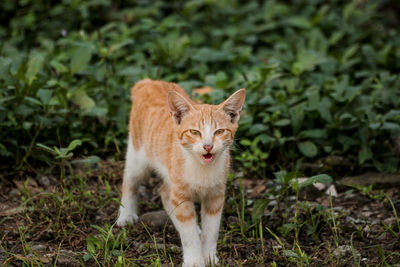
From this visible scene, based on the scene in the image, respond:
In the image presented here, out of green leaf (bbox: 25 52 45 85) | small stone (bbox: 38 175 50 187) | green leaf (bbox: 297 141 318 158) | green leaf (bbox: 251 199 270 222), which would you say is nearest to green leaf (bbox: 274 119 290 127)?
green leaf (bbox: 297 141 318 158)

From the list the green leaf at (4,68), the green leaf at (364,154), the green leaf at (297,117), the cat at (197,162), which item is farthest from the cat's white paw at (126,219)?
the green leaf at (364,154)

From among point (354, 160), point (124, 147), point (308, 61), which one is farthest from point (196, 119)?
point (308, 61)

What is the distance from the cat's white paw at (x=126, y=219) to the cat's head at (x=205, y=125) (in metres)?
1.15

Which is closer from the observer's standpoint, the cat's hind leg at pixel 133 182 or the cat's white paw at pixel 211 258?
the cat's white paw at pixel 211 258

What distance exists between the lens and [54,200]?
4754mm

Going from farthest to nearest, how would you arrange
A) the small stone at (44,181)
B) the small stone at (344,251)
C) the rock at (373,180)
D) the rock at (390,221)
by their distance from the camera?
1. the rock at (373,180)
2. the small stone at (44,181)
3. the rock at (390,221)
4. the small stone at (344,251)

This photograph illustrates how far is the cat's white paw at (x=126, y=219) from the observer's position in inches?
194

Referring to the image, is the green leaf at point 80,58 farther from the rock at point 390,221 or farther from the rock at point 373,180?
the rock at point 390,221

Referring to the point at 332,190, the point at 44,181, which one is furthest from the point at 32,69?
the point at 332,190

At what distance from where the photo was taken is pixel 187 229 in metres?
4.23

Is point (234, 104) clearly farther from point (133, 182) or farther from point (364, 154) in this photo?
point (364, 154)

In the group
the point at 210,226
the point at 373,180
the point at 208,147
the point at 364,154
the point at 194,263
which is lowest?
the point at 194,263

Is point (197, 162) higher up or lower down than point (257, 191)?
higher up

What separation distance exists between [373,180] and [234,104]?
2.29m
